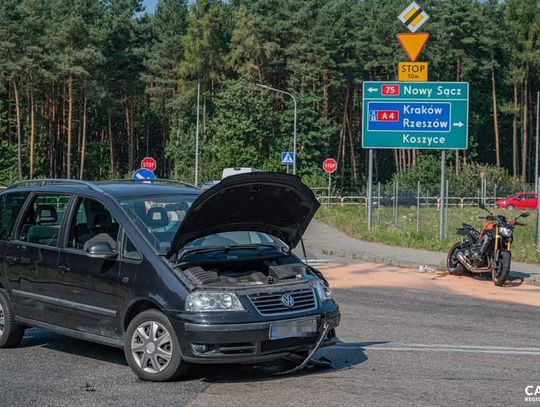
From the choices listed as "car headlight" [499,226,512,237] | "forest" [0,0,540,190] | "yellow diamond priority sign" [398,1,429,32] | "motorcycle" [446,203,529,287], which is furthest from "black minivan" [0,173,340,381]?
"forest" [0,0,540,190]

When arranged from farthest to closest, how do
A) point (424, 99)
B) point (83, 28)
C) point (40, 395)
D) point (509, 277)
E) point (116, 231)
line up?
point (83, 28) < point (424, 99) < point (509, 277) < point (116, 231) < point (40, 395)

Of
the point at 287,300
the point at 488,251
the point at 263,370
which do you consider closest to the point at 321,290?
the point at 287,300

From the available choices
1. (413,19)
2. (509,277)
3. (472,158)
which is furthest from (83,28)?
(509,277)

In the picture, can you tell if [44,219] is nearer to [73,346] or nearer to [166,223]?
[73,346]

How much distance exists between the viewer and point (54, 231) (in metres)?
8.05

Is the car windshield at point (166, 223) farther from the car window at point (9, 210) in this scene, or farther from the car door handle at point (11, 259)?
the car window at point (9, 210)

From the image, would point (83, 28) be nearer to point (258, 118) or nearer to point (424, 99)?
point (258, 118)

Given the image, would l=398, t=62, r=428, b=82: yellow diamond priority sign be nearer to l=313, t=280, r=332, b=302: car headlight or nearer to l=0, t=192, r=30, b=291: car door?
l=0, t=192, r=30, b=291: car door

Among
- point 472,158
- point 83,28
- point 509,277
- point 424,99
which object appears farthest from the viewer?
point 472,158

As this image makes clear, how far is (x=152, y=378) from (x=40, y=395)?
0.92 meters

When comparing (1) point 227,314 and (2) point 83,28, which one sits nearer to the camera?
(1) point 227,314

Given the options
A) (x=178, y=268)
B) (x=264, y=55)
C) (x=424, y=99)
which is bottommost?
(x=178, y=268)

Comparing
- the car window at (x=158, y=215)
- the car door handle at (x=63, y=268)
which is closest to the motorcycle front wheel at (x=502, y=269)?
the car window at (x=158, y=215)

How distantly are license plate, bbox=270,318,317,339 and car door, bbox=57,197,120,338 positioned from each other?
1.48m
